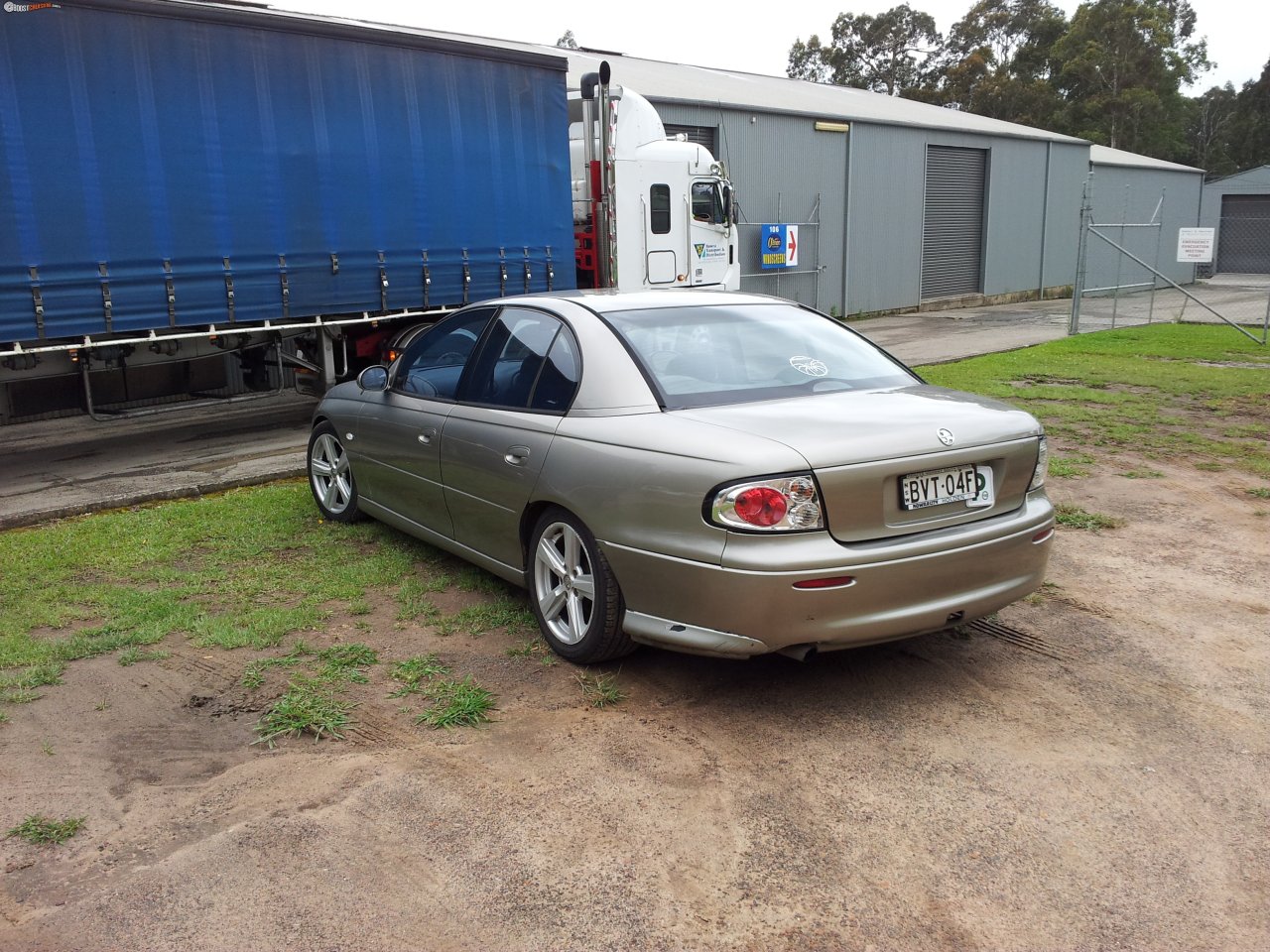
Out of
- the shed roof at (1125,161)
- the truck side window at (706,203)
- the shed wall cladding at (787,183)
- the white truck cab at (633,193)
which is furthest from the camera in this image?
the shed roof at (1125,161)

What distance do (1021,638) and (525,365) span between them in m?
2.50

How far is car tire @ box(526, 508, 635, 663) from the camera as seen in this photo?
165 inches

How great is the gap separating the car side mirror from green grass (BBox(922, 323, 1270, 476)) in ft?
15.6

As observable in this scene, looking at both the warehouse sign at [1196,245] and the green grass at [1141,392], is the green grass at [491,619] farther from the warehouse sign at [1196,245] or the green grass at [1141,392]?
the warehouse sign at [1196,245]

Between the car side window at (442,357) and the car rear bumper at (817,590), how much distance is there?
173 cm

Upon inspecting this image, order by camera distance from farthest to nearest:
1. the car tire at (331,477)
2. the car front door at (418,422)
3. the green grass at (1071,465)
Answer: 1. the green grass at (1071,465)
2. the car tire at (331,477)
3. the car front door at (418,422)

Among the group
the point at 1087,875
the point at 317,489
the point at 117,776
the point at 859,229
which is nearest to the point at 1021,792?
the point at 1087,875

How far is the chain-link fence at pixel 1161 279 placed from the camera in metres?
19.3

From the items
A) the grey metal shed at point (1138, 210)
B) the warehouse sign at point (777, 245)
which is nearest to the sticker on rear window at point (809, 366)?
the warehouse sign at point (777, 245)

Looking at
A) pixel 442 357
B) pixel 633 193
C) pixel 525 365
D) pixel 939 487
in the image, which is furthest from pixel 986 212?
pixel 939 487

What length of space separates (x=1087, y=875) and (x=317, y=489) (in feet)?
17.1

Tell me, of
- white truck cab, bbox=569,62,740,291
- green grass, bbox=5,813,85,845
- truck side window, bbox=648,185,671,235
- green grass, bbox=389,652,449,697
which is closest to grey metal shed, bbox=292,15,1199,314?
white truck cab, bbox=569,62,740,291

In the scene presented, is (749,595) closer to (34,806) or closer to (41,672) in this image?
(34,806)

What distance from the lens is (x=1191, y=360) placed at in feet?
47.8
